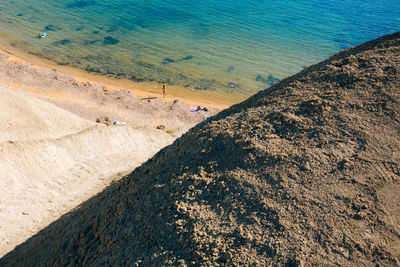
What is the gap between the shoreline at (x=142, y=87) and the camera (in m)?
21.6

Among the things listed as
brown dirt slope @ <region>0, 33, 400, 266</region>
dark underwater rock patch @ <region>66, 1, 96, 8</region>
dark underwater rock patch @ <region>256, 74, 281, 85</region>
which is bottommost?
dark underwater rock patch @ <region>256, 74, 281, 85</region>

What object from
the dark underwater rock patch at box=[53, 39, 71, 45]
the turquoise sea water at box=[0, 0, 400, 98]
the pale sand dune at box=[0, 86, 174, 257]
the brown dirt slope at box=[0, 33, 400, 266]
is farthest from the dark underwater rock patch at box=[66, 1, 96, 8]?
the brown dirt slope at box=[0, 33, 400, 266]

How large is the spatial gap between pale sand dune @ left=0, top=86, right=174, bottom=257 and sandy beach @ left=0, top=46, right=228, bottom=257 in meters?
0.03

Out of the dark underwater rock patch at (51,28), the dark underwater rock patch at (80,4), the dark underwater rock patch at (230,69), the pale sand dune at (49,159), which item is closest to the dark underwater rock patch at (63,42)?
the dark underwater rock patch at (51,28)

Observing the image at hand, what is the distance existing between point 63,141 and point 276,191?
9.57 metres

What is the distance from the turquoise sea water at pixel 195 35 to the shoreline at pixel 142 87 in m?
0.75

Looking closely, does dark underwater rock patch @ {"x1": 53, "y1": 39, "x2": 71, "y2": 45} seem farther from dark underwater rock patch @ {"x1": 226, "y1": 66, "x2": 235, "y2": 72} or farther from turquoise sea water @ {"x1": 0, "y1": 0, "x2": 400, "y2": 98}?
dark underwater rock patch @ {"x1": 226, "y1": 66, "x2": 235, "y2": 72}

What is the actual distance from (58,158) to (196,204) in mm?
7936

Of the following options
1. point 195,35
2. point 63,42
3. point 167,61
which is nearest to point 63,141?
point 167,61

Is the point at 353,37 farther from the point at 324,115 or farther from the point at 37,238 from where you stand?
the point at 37,238

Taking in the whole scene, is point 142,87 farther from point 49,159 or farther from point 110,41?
point 49,159

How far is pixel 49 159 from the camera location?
10.8m

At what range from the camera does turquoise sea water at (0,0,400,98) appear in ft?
82.2

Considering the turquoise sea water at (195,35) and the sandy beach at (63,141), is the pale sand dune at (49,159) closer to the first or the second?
the sandy beach at (63,141)
